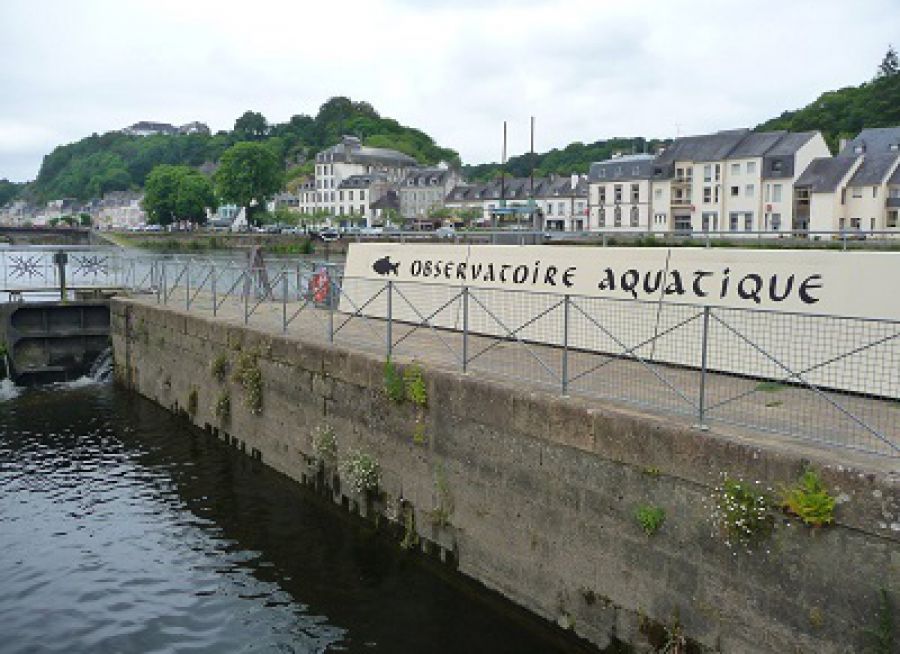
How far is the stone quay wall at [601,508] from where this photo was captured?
6.01 metres

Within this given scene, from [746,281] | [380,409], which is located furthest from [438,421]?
[746,281]

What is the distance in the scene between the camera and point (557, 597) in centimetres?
834

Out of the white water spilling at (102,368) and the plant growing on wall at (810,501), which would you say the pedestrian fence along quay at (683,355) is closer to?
the plant growing on wall at (810,501)

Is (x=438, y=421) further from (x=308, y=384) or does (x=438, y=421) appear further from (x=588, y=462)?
(x=308, y=384)

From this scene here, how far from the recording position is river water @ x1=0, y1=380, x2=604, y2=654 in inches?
347

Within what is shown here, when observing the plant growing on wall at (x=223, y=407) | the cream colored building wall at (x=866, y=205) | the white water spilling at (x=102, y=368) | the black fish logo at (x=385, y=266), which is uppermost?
the cream colored building wall at (x=866, y=205)

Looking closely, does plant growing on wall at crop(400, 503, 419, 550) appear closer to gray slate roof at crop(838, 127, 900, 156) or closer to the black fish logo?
the black fish logo

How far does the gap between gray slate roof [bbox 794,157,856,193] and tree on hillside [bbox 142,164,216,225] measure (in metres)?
97.3

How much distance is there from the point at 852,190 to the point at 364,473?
184ft

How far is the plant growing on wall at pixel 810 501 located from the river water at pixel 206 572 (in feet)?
10.1

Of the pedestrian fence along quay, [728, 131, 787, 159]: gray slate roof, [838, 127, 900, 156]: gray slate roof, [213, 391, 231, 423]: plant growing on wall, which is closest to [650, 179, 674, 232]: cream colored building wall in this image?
[728, 131, 787, 159]: gray slate roof

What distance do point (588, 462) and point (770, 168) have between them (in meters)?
58.2

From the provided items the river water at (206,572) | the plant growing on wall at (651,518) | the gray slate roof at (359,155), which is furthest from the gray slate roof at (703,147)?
the gray slate roof at (359,155)

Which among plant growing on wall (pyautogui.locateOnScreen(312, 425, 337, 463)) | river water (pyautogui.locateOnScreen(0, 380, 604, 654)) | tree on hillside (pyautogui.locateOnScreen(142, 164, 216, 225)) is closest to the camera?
river water (pyautogui.locateOnScreen(0, 380, 604, 654))
